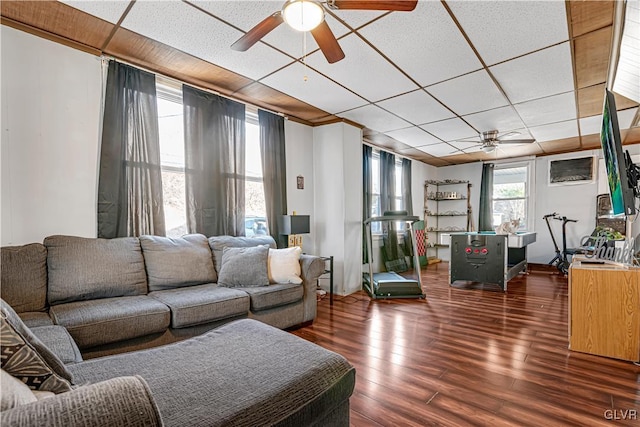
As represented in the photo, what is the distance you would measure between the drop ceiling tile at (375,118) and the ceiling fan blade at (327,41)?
1.92 metres

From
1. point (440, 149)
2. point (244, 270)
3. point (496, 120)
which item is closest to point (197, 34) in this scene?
point (244, 270)

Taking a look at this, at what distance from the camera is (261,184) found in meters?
4.19

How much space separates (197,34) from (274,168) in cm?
196

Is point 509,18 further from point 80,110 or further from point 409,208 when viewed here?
point 409,208

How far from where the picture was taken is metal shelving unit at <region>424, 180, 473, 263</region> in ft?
25.6

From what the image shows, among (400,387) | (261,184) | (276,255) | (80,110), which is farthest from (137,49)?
(400,387)

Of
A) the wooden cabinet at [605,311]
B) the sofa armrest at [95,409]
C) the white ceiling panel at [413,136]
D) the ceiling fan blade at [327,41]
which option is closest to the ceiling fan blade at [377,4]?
the ceiling fan blade at [327,41]

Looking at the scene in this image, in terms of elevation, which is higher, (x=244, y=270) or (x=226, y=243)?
(x=226, y=243)

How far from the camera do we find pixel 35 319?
6.35ft

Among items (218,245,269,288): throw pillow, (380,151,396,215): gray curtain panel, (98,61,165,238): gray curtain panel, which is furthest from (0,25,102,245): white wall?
(380,151,396,215): gray curtain panel

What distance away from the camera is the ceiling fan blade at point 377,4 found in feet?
5.57

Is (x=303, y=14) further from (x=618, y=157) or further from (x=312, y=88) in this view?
(x=618, y=157)

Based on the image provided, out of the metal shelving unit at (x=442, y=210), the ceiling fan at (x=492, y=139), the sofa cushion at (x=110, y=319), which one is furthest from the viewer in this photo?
the metal shelving unit at (x=442, y=210)

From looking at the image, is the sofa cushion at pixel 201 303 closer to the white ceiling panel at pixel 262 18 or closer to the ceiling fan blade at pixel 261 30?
the ceiling fan blade at pixel 261 30
